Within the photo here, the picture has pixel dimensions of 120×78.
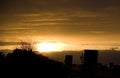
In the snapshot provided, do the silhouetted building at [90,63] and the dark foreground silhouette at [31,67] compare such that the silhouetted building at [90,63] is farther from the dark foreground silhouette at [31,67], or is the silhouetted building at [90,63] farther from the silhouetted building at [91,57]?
the dark foreground silhouette at [31,67]

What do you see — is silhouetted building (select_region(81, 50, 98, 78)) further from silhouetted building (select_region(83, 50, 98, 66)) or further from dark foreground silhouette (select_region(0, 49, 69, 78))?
dark foreground silhouette (select_region(0, 49, 69, 78))

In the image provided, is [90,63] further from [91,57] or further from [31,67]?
[31,67]

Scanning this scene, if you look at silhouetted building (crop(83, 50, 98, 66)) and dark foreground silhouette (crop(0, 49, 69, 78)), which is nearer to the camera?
silhouetted building (crop(83, 50, 98, 66))

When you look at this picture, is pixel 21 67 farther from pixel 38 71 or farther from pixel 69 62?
pixel 69 62

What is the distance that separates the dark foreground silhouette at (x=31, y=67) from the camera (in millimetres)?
19969

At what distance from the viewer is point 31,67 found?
65.5 feet

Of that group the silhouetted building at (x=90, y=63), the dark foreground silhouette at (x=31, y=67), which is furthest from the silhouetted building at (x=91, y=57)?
the dark foreground silhouette at (x=31, y=67)

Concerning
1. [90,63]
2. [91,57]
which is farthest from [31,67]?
[91,57]

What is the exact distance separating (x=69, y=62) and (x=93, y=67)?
7.82 meters

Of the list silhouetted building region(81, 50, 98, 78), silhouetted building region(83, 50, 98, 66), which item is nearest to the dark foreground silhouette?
silhouetted building region(81, 50, 98, 78)

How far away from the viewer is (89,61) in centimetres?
1617

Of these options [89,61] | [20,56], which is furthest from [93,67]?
[20,56]

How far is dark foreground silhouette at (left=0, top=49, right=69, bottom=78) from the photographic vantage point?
65.5 feet

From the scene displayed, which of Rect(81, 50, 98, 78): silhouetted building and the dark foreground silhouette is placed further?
the dark foreground silhouette
